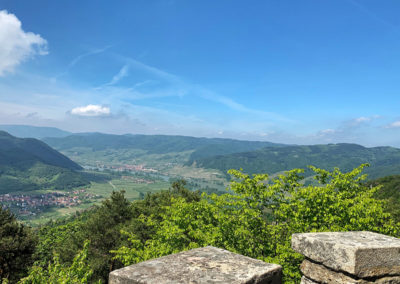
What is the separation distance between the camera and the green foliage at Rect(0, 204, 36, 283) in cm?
2404

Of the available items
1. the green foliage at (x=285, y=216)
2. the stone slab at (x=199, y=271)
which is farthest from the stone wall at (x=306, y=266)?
the green foliage at (x=285, y=216)

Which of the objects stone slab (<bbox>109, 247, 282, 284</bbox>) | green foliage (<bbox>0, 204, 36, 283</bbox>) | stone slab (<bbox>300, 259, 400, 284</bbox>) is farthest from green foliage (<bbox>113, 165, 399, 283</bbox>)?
green foliage (<bbox>0, 204, 36, 283</bbox>)

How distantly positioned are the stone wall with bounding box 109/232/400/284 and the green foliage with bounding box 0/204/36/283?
2775 centimetres

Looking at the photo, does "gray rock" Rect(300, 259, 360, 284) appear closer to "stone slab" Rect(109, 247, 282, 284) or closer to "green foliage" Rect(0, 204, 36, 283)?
"stone slab" Rect(109, 247, 282, 284)

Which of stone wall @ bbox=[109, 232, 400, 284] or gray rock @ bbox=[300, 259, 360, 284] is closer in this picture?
stone wall @ bbox=[109, 232, 400, 284]

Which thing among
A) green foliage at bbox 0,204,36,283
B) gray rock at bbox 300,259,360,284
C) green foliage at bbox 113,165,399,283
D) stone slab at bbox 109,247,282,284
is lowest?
green foliage at bbox 0,204,36,283

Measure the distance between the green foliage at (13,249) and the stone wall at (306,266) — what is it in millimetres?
27752

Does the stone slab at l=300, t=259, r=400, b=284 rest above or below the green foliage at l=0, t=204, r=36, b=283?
above

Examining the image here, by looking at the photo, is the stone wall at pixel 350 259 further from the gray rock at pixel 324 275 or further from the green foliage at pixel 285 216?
the green foliage at pixel 285 216

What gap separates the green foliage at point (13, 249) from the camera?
78.9ft

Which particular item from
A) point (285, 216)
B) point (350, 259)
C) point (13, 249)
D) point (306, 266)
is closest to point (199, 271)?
point (306, 266)

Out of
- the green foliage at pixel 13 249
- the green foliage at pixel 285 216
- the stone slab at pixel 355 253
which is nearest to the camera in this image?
the stone slab at pixel 355 253

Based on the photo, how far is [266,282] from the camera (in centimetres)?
387

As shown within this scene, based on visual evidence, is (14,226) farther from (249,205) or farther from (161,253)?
(249,205)
